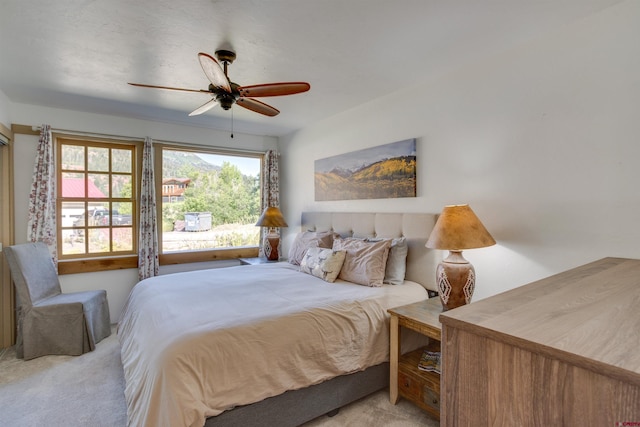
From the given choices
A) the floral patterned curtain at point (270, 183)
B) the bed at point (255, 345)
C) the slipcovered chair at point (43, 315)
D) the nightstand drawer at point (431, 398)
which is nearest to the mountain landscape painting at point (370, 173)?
the bed at point (255, 345)

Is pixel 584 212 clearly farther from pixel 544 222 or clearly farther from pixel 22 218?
pixel 22 218

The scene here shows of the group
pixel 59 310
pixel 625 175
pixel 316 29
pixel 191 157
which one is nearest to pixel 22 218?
pixel 59 310

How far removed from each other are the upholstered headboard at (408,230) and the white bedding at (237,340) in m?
0.20

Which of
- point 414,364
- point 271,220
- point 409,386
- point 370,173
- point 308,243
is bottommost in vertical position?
point 409,386

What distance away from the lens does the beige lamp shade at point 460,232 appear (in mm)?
2078

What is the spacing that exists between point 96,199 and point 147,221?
0.64 meters

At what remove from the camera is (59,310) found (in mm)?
2875

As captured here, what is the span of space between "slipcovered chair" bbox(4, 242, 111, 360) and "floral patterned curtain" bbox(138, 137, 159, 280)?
30.9 inches

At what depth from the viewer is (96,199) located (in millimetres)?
3785

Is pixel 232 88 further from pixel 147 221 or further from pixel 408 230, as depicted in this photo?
pixel 147 221

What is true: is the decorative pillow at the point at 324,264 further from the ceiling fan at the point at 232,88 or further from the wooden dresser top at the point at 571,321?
the wooden dresser top at the point at 571,321

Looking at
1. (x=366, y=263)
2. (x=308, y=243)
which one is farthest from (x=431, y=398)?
(x=308, y=243)

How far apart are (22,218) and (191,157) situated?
6.34 ft

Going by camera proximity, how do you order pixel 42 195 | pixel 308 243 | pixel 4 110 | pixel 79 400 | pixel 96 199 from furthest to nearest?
pixel 96 199
pixel 308 243
pixel 42 195
pixel 4 110
pixel 79 400
